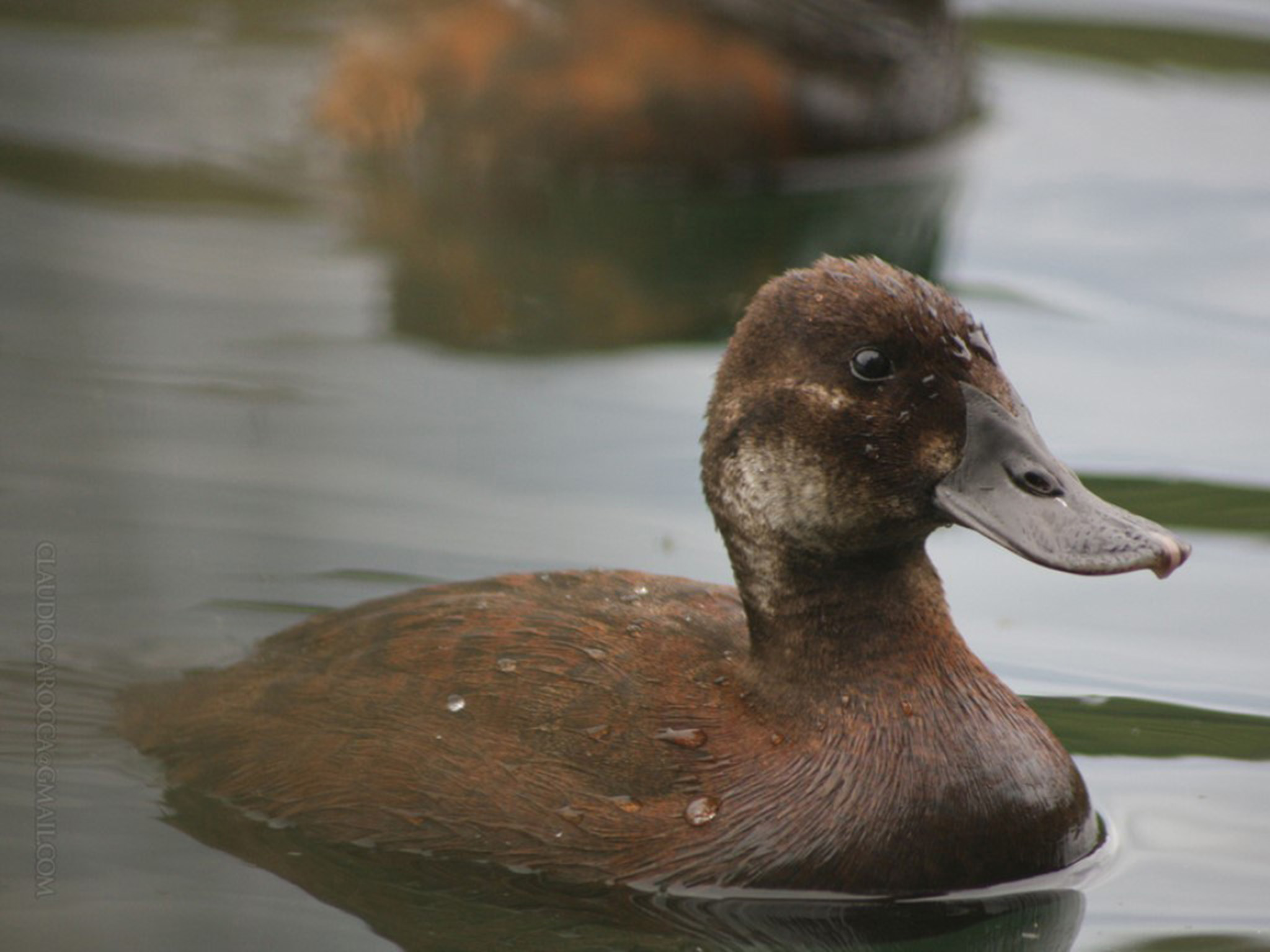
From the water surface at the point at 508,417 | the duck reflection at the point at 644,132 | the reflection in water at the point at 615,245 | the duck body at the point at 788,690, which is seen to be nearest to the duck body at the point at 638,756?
the duck body at the point at 788,690

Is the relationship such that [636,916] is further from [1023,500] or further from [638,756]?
[1023,500]

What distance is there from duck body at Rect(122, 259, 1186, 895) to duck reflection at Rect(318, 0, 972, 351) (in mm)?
4019

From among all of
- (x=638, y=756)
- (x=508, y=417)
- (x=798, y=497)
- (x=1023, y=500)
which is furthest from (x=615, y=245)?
(x=638, y=756)

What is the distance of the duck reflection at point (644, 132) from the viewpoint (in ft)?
29.2

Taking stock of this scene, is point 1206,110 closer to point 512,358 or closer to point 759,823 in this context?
point 512,358

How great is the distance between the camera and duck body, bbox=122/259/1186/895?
14.7 ft

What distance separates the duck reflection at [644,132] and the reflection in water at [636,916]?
171 inches

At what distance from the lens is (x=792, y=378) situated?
4598 millimetres

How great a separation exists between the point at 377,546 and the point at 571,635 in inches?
59.5

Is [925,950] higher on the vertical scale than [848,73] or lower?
lower

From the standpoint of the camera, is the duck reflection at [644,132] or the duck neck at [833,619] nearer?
the duck neck at [833,619]

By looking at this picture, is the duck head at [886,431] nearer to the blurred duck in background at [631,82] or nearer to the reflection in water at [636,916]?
the reflection in water at [636,916]

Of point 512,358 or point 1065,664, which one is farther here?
point 512,358

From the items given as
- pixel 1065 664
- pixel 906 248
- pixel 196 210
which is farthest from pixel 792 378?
pixel 196 210
